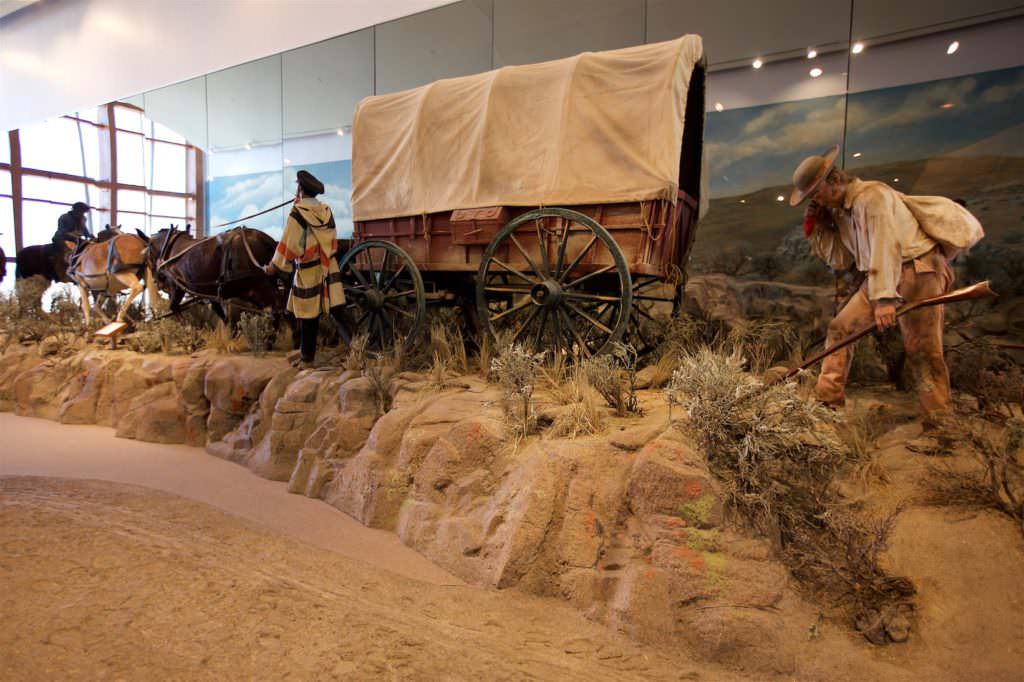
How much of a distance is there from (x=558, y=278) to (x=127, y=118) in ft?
28.0

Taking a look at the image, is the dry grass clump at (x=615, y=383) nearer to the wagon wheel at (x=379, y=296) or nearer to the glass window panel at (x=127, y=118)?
the wagon wheel at (x=379, y=296)

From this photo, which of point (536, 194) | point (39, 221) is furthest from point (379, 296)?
point (39, 221)

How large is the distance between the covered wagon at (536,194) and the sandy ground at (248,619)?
2.18 meters

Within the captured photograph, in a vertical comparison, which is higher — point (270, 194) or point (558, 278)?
point (270, 194)

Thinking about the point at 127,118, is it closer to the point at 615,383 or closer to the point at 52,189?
the point at 52,189

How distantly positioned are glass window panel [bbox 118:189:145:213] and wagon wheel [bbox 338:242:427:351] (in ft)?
19.4

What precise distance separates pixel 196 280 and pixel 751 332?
20.1 ft

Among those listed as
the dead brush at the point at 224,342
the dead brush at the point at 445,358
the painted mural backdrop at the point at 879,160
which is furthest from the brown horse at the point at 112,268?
the painted mural backdrop at the point at 879,160

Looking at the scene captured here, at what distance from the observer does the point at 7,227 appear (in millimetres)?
9352

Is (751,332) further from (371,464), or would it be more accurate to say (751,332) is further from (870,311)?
(371,464)

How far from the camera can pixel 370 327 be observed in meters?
5.86

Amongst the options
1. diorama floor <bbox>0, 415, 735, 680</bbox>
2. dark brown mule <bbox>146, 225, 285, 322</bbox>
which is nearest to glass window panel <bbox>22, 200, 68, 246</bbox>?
dark brown mule <bbox>146, 225, 285, 322</bbox>

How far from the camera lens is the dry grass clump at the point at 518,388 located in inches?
143

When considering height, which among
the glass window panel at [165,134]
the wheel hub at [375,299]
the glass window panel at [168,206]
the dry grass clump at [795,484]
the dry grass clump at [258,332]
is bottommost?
the dry grass clump at [795,484]
